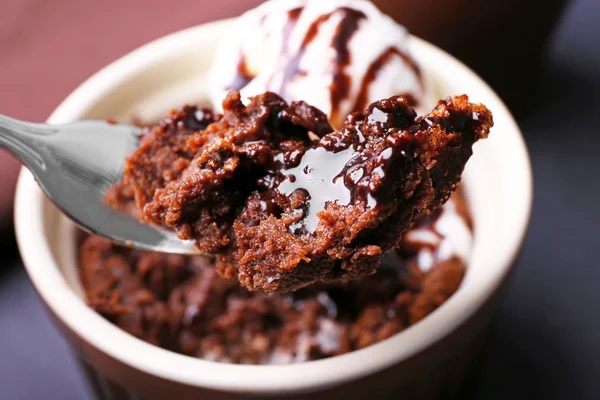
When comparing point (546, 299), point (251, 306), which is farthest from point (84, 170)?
point (546, 299)

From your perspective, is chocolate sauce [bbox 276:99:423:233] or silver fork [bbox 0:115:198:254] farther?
silver fork [bbox 0:115:198:254]

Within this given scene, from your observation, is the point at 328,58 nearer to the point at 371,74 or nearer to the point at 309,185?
the point at 371,74

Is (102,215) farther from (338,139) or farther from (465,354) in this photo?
(465,354)

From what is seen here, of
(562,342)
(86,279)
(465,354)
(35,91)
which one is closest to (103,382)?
(86,279)

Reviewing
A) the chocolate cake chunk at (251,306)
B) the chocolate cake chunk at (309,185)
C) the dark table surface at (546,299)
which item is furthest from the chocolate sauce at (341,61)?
the dark table surface at (546,299)

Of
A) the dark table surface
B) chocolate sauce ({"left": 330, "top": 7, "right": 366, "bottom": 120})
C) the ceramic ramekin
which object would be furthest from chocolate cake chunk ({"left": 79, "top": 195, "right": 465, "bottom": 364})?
chocolate sauce ({"left": 330, "top": 7, "right": 366, "bottom": 120})

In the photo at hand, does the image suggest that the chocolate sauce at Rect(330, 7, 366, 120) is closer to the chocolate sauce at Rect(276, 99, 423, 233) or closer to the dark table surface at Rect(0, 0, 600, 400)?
the chocolate sauce at Rect(276, 99, 423, 233)
